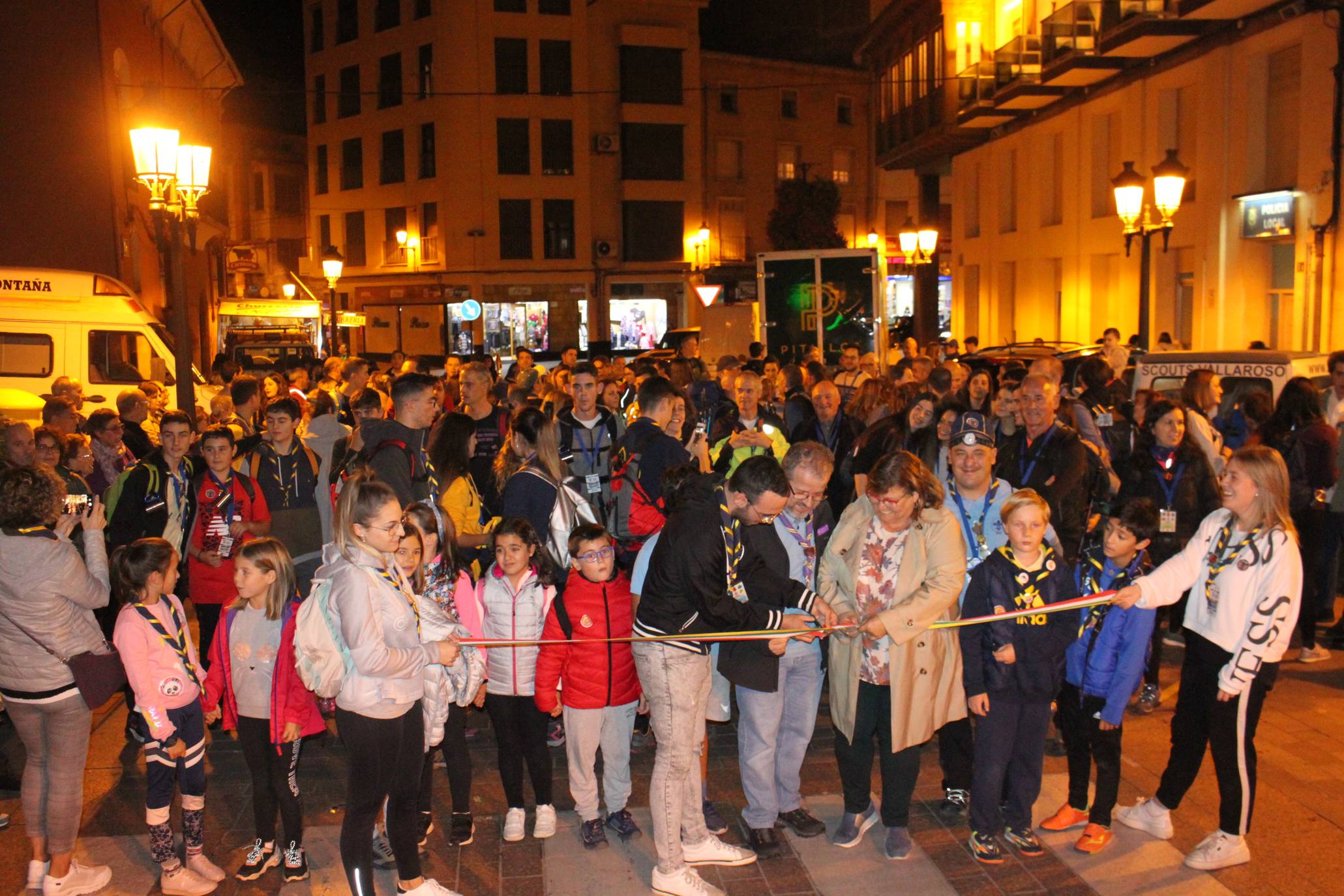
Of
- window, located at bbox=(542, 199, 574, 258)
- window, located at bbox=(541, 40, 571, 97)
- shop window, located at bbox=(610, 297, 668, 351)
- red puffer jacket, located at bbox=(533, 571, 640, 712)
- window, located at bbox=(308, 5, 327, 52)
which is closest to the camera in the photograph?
red puffer jacket, located at bbox=(533, 571, 640, 712)

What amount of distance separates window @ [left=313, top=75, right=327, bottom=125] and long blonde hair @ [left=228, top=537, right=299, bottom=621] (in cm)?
4593

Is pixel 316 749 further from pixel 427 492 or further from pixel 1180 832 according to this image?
pixel 1180 832

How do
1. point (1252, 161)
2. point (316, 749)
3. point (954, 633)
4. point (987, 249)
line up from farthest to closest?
1. point (987, 249)
2. point (1252, 161)
3. point (316, 749)
4. point (954, 633)

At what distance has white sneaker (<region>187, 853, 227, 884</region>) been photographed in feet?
16.5

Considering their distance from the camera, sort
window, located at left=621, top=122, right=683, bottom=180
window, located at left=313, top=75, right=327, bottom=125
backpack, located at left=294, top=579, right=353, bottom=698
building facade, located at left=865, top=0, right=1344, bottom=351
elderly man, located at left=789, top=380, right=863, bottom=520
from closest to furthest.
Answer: backpack, located at left=294, top=579, right=353, bottom=698, elderly man, located at left=789, top=380, right=863, bottom=520, building facade, located at left=865, top=0, right=1344, bottom=351, window, located at left=621, top=122, right=683, bottom=180, window, located at left=313, top=75, right=327, bottom=125

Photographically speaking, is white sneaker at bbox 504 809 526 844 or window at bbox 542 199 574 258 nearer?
white sneaker at bbox 504 809 526 844

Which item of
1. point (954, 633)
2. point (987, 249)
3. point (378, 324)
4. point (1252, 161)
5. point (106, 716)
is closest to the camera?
point (954, 633)

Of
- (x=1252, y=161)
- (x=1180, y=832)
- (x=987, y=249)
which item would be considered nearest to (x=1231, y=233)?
(x=1252, y=161)

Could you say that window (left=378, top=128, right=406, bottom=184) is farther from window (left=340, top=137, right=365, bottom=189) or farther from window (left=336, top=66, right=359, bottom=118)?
window (left=336, top=66, right=359, bottom=118)

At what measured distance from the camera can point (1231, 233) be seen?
17.4 metres

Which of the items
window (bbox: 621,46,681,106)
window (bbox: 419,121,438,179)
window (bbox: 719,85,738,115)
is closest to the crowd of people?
window (bbox: 419,121,438,179)

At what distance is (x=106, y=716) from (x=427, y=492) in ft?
8.45

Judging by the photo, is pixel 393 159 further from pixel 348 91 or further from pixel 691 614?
pixel 691 614

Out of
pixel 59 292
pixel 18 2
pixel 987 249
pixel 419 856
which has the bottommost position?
pixel 419 856
